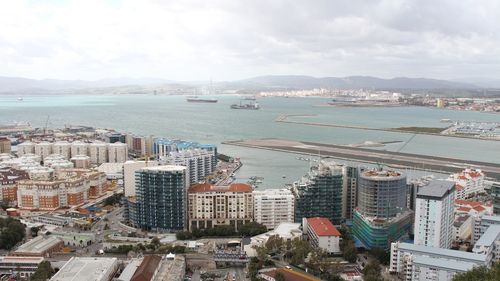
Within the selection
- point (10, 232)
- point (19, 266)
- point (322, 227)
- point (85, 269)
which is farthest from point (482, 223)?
point (10, 232)

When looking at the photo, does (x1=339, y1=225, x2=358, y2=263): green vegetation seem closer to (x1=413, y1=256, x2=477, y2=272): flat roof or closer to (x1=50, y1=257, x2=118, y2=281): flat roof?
(x1=413, y1=256, x2=477, y2=272): flat roof

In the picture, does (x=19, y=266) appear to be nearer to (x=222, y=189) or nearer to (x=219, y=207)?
(x=219, y=207)

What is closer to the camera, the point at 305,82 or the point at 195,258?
the point at 195,258

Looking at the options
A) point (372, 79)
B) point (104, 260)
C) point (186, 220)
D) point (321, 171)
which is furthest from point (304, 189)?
point (372, 79)

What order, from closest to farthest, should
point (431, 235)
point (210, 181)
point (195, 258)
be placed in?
point (431, 235) → point (195, 258) → point (210, 181)

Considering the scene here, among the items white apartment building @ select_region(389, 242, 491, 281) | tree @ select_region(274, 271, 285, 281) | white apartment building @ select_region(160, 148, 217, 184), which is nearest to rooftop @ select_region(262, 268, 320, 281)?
tree @ select_region(274, 271, 285, 281)

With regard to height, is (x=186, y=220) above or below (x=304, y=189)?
below

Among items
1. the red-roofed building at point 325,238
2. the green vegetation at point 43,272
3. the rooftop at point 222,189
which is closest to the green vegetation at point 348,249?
the red-roofed building at point 325,238

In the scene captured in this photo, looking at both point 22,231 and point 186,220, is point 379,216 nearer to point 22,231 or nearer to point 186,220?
point 186,220
